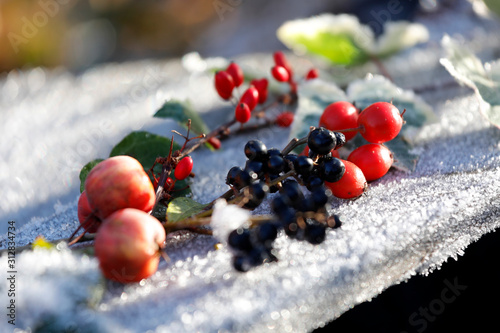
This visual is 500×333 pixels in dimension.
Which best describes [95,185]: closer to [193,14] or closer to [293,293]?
[293,293]

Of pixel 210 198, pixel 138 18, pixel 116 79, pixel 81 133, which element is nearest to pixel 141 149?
pixel 210 198

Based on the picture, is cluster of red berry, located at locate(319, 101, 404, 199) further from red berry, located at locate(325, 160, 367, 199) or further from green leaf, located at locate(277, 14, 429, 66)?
green leaf, located at locate(277, 14, 429, 66)

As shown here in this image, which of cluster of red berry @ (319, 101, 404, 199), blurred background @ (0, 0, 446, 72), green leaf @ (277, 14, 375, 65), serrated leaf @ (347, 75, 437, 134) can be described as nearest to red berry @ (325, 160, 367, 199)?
cluster of red berry @ (319, 101, 404, 199)

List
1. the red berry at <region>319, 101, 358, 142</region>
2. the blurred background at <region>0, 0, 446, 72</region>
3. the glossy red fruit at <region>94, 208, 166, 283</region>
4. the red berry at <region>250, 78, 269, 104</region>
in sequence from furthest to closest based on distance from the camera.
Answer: the blurred background at <region>0, 0, 446, 72</region>
the red berry at <region>250, 78, 269, 104</region>
the red berry at <region>319, 101, 358, 142</region>
the glossy red fruit at <region>94, 208, 166, 283</region>

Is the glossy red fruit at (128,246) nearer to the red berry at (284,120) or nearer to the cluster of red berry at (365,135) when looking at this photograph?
the cluster of red berry at (365,135)

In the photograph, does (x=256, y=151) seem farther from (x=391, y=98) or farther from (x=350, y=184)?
(x=391, y=98)

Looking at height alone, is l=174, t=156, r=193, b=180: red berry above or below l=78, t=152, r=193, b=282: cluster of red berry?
below
